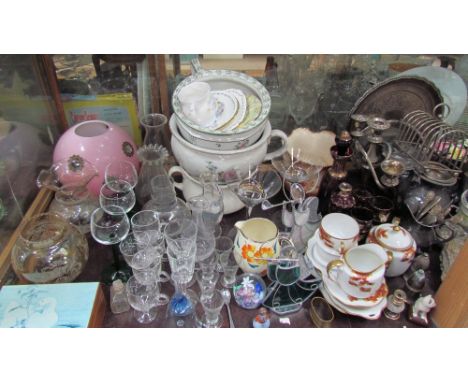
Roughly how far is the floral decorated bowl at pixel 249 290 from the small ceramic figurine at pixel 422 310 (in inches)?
10.6

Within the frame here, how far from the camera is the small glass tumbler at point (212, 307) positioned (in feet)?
2.18

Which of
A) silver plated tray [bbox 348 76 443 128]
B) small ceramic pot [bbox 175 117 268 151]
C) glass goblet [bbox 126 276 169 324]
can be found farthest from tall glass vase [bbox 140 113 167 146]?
silver plated tray [bbox 348 76 443 128]

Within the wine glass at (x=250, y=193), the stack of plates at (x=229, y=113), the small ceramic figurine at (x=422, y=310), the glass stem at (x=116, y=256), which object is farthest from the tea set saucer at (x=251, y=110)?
the small ceramic figurine at (x=422, y=310)

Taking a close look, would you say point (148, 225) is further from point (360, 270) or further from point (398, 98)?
point (398, 98)

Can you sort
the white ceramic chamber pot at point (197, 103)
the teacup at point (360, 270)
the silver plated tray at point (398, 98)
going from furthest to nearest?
the silver plated tray at point (398, 98) < the white ceramic chamber pot at point (197, 103) < the teacup at point (360, 270)

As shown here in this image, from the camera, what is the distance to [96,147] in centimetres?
81

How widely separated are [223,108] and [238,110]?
3 cm

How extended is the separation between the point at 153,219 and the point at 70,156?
23 cm

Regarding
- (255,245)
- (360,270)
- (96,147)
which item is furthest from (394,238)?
(96,147)

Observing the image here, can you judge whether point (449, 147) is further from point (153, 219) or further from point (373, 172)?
point (153, 219)

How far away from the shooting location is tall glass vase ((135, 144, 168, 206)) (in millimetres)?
829

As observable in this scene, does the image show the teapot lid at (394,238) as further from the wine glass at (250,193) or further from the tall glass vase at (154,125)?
the tall glass vase at (154,125)

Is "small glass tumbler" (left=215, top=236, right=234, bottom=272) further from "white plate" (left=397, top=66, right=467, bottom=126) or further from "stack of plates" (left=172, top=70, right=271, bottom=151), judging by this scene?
"white plate" (left=397, top=66, right=467, bottom=126)

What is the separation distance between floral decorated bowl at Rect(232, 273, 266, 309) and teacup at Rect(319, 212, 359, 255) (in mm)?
143
